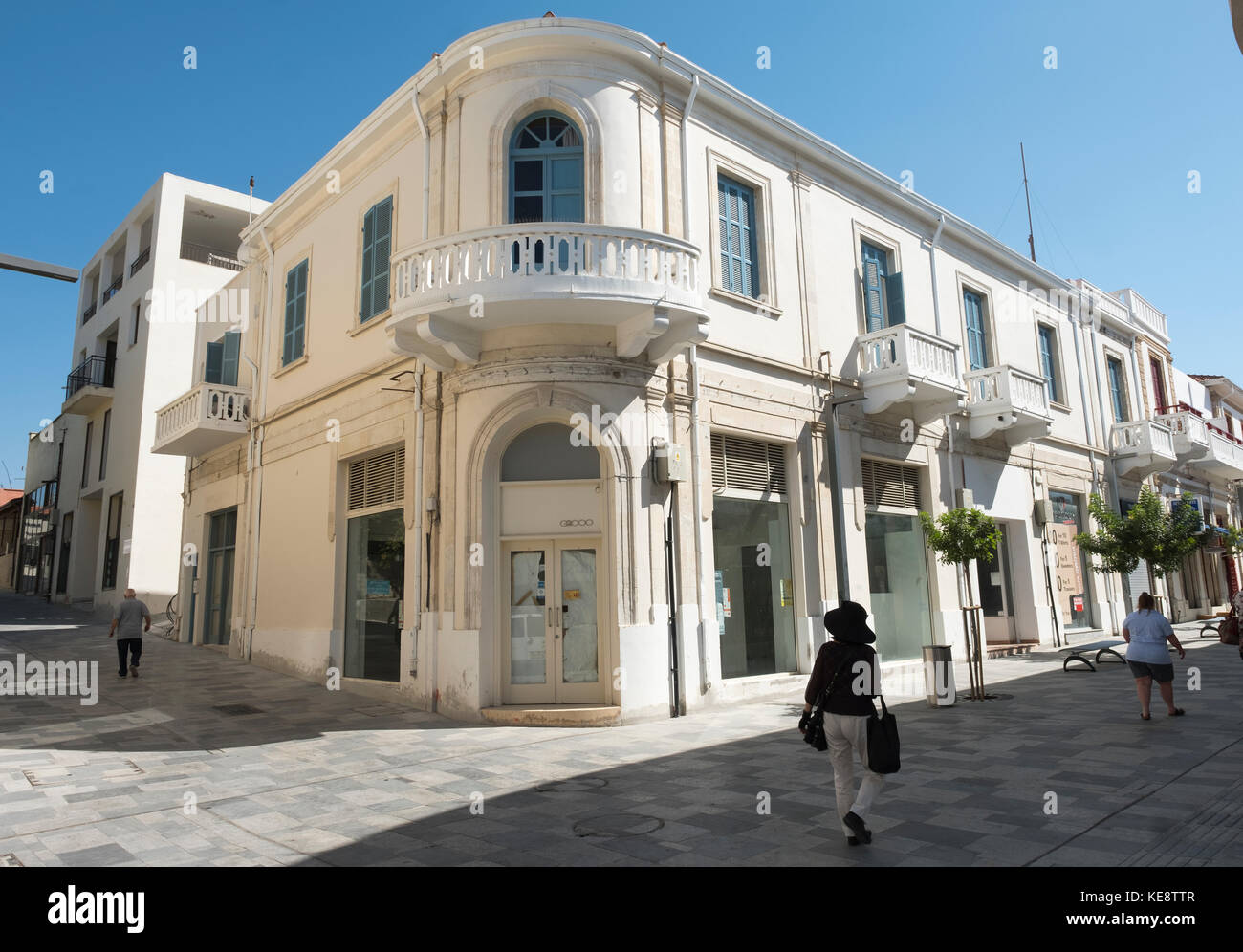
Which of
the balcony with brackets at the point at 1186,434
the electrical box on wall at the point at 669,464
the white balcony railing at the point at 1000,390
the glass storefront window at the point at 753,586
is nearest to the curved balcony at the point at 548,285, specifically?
the electrical box on wall at the point at 669,464

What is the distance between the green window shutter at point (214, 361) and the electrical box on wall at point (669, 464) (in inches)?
532

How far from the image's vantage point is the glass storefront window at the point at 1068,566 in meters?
19.2

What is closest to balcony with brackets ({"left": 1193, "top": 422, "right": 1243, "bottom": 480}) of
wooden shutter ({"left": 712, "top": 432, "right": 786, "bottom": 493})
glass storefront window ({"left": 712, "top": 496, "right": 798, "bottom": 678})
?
wooden shutter ({"left": 712, "top": 432, "right": 786, "bottom": 493})

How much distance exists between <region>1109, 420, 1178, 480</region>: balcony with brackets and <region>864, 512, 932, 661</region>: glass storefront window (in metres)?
10.8

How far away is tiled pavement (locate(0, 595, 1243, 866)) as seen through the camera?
5.22m

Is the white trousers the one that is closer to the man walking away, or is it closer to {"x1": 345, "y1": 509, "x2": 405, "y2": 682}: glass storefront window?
{"x1": 345, "y1": 509, "x2": 405, "y2": 682}: glass storefront window

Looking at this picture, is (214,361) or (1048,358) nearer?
(214,361)

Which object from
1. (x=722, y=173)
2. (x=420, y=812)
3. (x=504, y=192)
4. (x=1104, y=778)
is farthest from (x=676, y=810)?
(x=722, y=173)

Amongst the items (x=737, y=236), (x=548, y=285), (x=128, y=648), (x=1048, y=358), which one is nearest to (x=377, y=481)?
(x=548, y=285)

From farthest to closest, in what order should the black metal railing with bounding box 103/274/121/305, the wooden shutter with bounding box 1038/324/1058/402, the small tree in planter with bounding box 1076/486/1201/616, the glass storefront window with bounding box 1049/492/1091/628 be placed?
the black metal railing with bounding box 103/274/121/305
the wooden shutter with bounding box 1038/324/1058/402
the glass storefront window with bounding box 1049/492/1091/628
the small tree in planter with bounding box 1076/486/1201/616

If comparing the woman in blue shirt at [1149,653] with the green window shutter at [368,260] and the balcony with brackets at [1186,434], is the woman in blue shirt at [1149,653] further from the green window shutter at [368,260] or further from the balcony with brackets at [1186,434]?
the balcony with brackets at [1186,434]

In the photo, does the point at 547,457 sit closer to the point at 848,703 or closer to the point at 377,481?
the point at 377,481

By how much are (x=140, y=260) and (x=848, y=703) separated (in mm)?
29292

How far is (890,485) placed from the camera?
1532 cm
